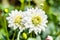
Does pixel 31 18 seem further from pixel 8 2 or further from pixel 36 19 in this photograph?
pixel 8 2

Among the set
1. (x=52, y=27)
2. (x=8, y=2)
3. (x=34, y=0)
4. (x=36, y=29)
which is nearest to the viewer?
(x=36, y=29)

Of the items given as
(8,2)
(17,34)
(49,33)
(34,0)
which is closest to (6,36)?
(17,34)

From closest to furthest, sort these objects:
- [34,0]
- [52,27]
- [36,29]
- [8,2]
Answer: [36,29] < [52,27] < [34,0] < [8,2]

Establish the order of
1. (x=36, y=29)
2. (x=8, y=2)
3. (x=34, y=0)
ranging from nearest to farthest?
(x=36, y=29)
(x=34, y=0)
(x=8, y=2)

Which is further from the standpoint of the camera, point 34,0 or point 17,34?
point 34,0

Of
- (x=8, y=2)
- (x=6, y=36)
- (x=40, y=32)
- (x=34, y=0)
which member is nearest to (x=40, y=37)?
(x=40, y=32)

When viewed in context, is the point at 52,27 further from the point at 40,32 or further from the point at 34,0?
the point at 34,0
